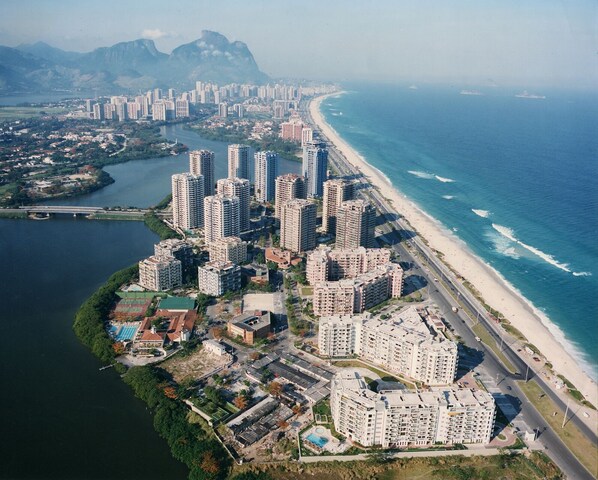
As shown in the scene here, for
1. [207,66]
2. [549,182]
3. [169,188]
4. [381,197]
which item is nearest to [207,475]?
[381,197]

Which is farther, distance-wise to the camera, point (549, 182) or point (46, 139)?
point (46, 139)

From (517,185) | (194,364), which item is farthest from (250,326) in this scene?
(517,185)

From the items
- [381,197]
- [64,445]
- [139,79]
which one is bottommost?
[64,445]

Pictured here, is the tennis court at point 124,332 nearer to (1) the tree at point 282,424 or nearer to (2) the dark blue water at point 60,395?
(2) the dark blue water at point 60,395

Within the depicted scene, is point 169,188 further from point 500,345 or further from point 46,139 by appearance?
point 500,345

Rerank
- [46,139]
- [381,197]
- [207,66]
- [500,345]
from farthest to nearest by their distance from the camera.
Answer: [207,66] < [46,139] < [381,197] < [500,345]

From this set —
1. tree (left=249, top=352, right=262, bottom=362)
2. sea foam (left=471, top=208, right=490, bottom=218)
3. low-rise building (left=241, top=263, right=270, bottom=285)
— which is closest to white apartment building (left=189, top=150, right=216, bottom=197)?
low-rise building (left=241, top=263, right=270, bottom=285)

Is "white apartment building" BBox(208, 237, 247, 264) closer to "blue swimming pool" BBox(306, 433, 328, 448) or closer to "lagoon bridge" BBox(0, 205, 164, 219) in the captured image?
"lagoon bridge" BBox(0, 205, 164, 219)
